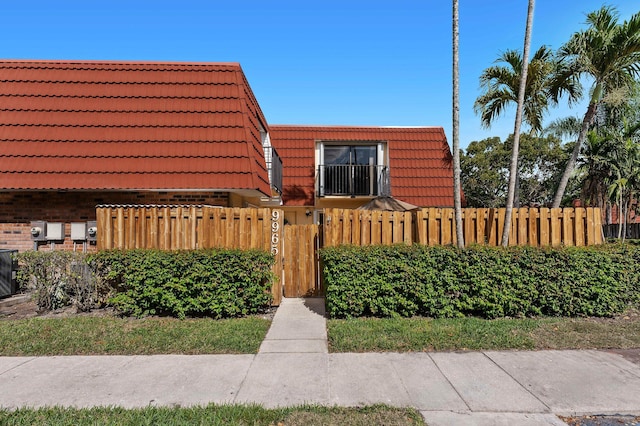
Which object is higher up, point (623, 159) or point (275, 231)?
point (623, 159)

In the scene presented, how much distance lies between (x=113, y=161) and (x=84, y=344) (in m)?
4.90

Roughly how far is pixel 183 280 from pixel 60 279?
2572 mm

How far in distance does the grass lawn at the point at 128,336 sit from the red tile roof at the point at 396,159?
1067cm

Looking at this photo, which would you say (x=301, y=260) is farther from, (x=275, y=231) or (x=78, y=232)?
(x=78, y=232)

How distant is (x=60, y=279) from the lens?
6539 mm

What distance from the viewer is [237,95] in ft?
30.7

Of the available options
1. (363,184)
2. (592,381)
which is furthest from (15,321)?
(363,184)

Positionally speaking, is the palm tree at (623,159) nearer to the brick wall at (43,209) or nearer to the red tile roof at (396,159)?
the red tile roof at (396,159)

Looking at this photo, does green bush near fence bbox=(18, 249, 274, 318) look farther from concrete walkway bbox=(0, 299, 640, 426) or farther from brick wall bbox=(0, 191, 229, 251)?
brick wall bbox=(0, 191, 229, 251)

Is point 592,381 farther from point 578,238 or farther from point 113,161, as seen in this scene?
point 113,161

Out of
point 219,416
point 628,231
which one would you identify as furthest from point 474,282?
point 628,231

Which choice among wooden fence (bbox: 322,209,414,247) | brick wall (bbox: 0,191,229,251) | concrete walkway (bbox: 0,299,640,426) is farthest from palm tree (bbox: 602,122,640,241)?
brick wall (bbox: 0,191,229,251)

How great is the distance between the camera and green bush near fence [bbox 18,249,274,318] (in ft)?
20.0

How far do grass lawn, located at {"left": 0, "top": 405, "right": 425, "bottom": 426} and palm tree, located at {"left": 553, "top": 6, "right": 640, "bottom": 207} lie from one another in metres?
8.43
